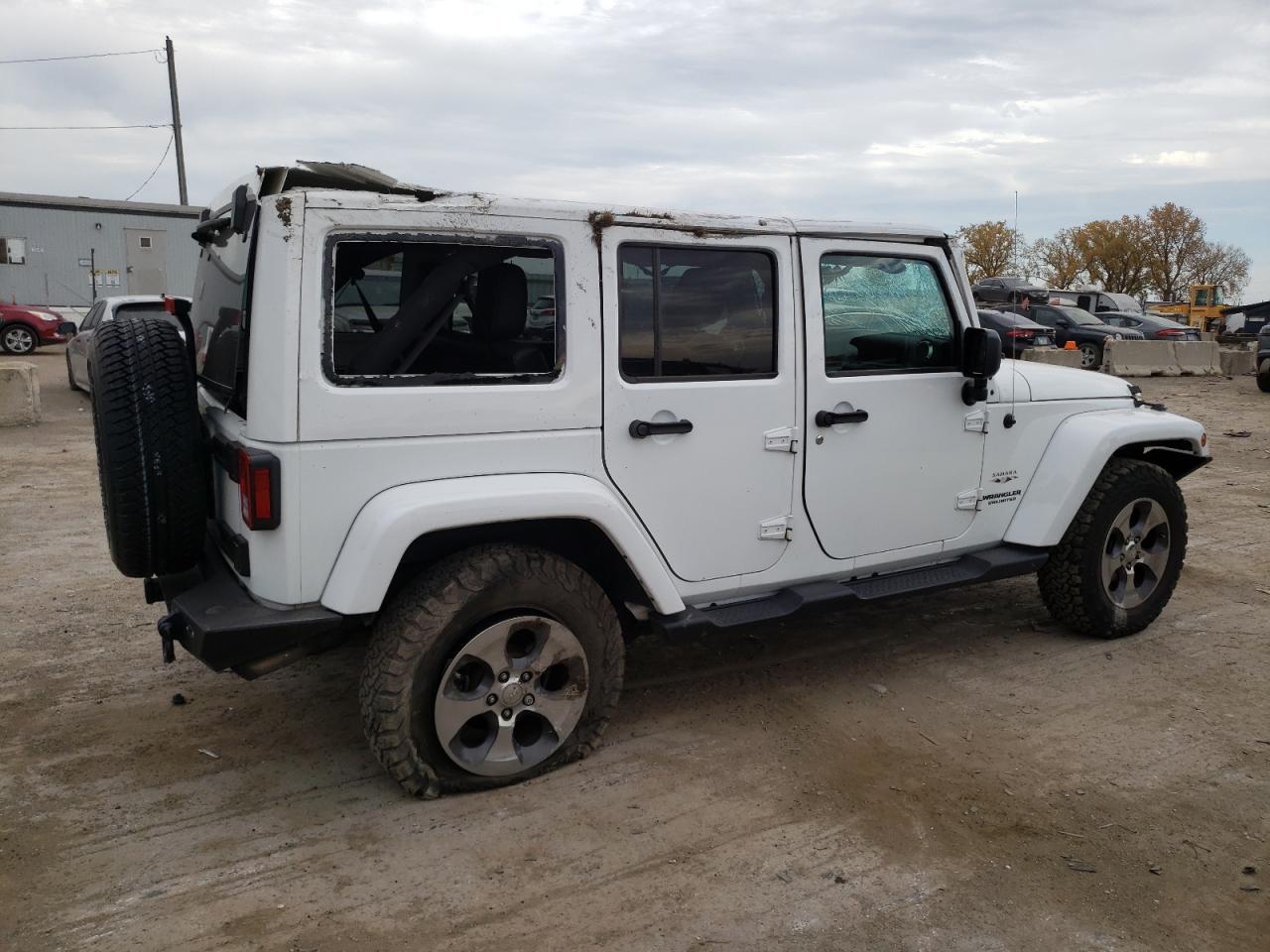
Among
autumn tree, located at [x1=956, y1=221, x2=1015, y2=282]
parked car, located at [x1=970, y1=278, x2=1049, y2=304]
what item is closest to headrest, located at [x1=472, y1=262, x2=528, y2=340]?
parked car, located at [x1=970, y1=278, x2=1049, y2=304]

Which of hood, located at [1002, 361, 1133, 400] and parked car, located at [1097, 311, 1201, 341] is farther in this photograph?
parked car, located at [1097, 311, 1201, 341]

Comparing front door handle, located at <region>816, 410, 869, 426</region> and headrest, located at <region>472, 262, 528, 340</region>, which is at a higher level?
headrest, located at <region>472, 262, 528, 340</region>

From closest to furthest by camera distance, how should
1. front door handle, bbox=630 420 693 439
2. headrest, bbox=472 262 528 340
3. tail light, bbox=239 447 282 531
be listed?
tail light, bbox=239 447 282 531 → headrest, bbox=472 262 528 340 → front door handle, bbox=630 420 693 439

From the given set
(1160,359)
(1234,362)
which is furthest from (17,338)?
(1234,362)

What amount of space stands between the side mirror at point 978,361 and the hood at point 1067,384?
477 mm

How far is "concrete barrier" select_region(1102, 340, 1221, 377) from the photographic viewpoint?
21.0 metres

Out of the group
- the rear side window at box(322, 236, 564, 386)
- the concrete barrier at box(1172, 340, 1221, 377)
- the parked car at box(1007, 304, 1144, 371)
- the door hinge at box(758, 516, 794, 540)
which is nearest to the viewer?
the rear side window at box(322, 236, 564, 386)

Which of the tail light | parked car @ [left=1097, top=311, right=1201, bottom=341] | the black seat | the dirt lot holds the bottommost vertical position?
the dirt lot

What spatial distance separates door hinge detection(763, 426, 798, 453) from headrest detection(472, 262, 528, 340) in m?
1.06

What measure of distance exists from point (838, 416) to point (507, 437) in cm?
140

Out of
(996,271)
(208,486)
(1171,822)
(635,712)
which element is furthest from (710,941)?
(996,271)

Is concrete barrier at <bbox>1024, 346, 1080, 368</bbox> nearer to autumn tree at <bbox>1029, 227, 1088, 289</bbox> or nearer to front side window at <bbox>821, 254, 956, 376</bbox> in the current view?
front side window at <bbox>821, 254, 956, 376</bbox>

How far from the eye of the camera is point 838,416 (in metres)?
3.99

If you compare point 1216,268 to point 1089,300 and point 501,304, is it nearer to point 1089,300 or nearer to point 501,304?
point 1089,300
